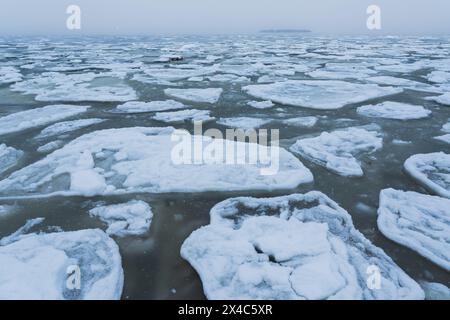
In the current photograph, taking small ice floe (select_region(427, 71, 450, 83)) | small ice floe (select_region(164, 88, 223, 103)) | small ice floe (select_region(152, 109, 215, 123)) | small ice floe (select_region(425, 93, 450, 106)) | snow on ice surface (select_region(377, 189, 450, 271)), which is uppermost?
small ice floe (select_region(427, 71, 450, 83))

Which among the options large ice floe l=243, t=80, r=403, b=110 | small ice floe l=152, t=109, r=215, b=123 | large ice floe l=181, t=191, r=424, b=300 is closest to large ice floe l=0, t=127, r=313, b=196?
large ice floe l=181, t=191, r=424, b=300

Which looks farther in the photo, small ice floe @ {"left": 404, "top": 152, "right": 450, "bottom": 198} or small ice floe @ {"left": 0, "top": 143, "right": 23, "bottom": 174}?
small ice floe @ {"left": 0, "top": 143, "right": 23, "bottom": 174}

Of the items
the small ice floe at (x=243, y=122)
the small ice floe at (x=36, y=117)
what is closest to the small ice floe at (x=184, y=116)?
the small ice floe at (x=243, y=122)

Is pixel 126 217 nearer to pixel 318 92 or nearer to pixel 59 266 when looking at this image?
pixel 59 266

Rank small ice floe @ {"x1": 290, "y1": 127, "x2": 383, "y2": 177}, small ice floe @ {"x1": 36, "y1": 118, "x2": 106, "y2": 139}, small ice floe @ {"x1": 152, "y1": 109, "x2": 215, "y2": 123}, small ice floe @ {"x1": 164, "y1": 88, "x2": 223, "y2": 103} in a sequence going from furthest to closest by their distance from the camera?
small ice floe @ {"x1": 164, "y1": 88, "x2": 223, "y2": 103}, small ice floe @ {"x1": 152, "y1": 109, "x2": 215, "y2": 123}, small ice floe @ {"x1": 36, "y1": 118, "x2": 106, "y2": 139}, small ice floe @ {"x1": 290, "y1": 127, "x2": 383, "y2": 177}

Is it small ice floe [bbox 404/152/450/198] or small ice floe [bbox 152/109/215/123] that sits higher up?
small ice floe [bbox 152/109/215/123]

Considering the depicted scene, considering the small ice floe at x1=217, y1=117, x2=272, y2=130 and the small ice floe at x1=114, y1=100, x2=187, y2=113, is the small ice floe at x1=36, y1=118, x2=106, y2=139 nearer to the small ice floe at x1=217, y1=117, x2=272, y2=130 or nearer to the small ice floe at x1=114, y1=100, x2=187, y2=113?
the small ice floe at x1=114, y1=100, x2=187, y2=113

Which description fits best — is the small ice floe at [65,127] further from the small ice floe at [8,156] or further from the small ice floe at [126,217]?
the small ice floe at [126,217]

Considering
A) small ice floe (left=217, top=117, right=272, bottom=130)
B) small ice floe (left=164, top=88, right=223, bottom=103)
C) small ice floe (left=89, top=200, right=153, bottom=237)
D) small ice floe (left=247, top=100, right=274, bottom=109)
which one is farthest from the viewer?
small ice floe (left=164, top=88, right=223, bottom=103)
